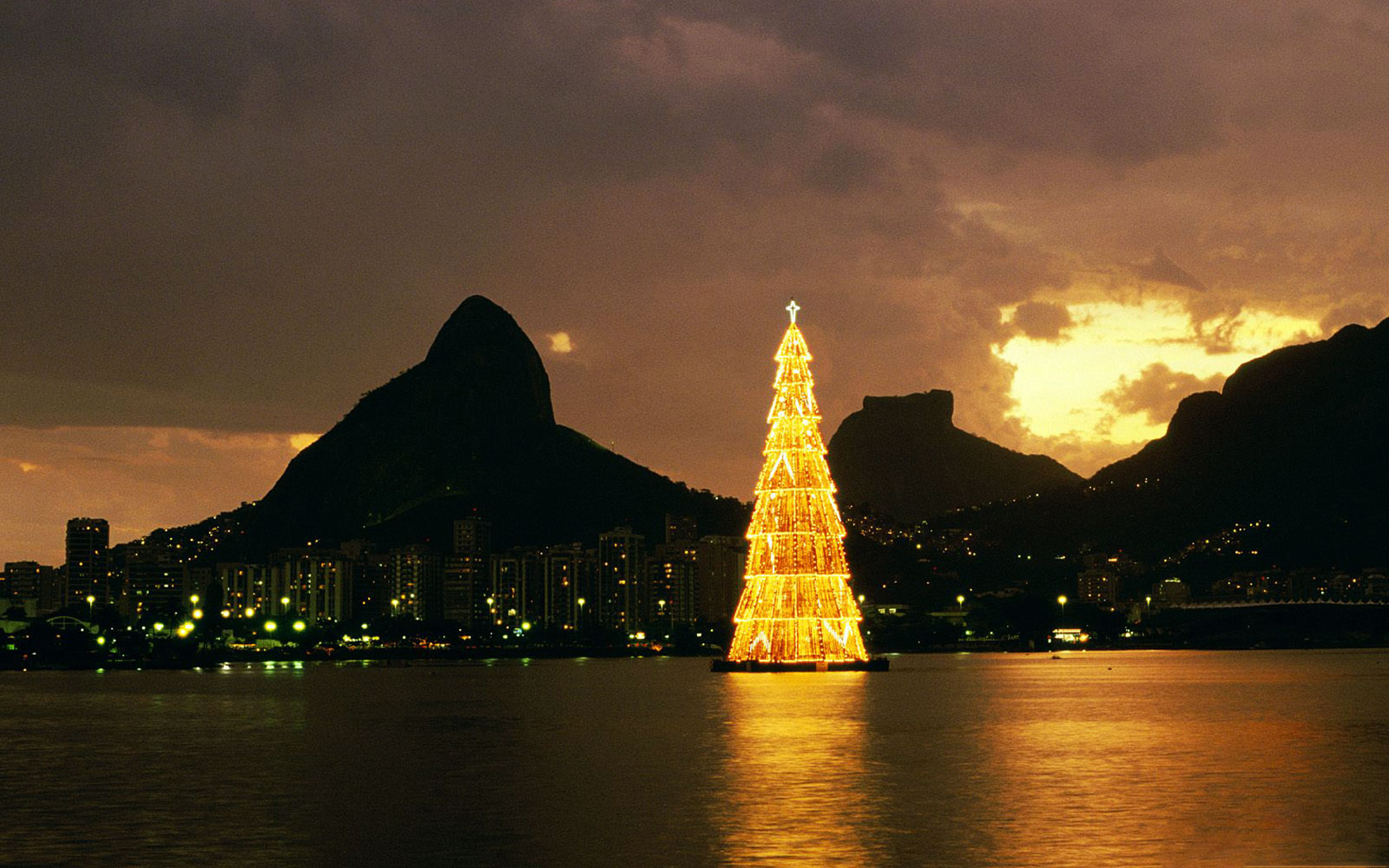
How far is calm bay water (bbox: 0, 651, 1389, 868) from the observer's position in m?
32.5

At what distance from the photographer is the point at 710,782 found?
46.4 metres

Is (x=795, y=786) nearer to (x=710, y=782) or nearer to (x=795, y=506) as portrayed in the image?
(x=710, y=782)

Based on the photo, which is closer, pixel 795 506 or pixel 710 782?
pixel 710 782

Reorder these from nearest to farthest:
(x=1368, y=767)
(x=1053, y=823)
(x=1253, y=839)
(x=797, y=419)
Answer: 1. (x=1253, y=839)
2. (x=1053, y=823)
3. (x=1368, y=767)
4. (x=797, y=419)

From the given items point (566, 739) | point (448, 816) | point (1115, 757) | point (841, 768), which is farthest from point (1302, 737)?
point (448, 816)

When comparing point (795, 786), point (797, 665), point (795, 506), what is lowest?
point (795, 786)

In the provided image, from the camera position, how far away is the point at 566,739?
2584 inches

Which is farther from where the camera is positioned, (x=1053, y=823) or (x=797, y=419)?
(x=797, y=419)

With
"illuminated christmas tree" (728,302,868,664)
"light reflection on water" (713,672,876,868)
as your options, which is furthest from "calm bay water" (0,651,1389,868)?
"illuminated christmas tree" (728,302,868,664)

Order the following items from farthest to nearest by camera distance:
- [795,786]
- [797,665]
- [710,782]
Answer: [797,665], [710,782], [795,786]

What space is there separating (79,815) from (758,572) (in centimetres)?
6537

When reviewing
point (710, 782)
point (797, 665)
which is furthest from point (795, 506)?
point (710, 782)

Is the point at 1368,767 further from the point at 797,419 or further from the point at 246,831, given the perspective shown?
the point at 797,419

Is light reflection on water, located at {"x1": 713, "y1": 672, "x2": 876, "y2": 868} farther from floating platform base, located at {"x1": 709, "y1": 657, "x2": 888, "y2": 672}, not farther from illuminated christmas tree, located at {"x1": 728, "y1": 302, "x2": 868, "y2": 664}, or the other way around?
floating platform base, located at {"x1": 709, "y1": 657, "x2": 888, "y2": 672}
